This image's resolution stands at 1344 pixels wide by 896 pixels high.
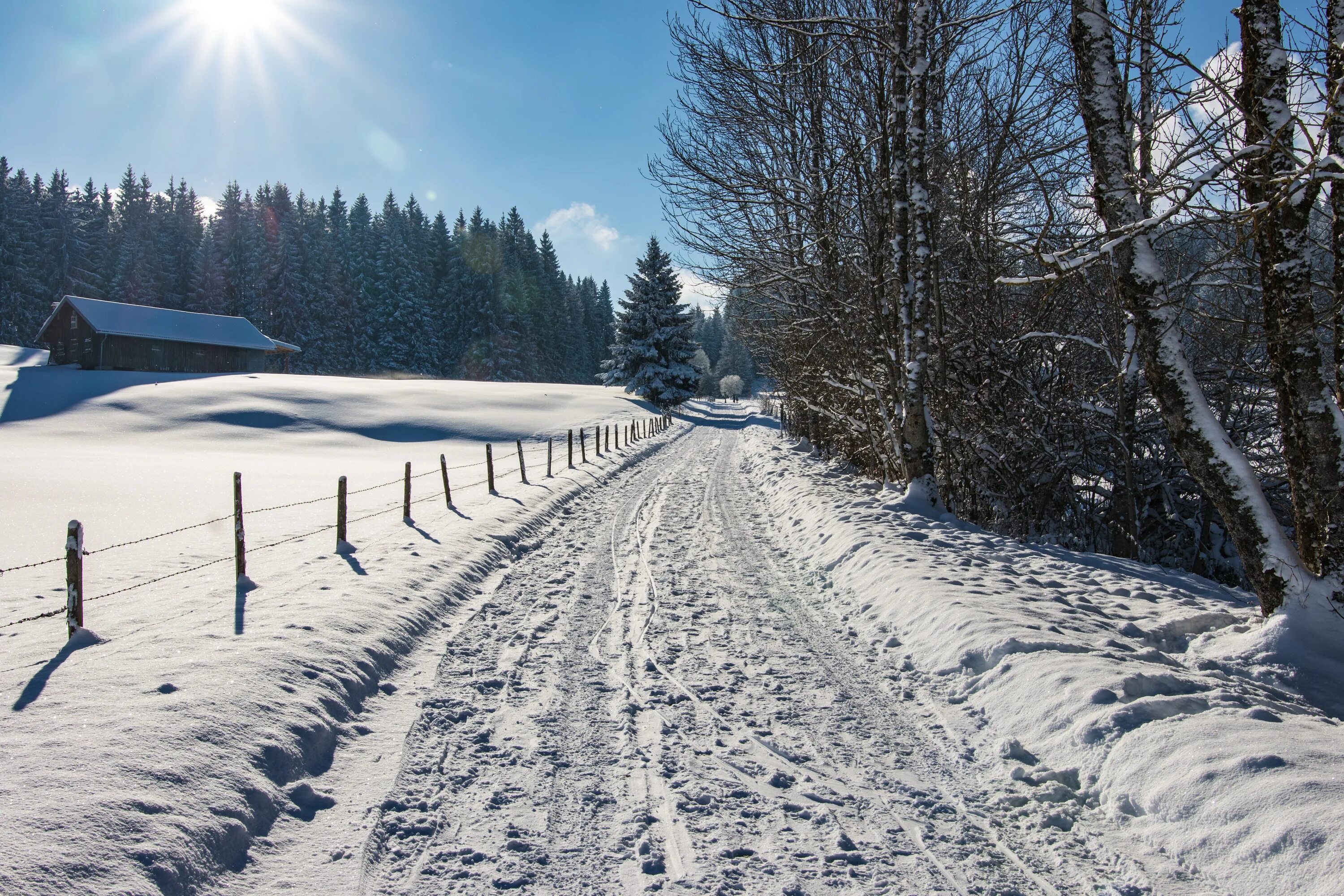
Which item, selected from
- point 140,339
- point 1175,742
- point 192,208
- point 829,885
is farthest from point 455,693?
point 192,208

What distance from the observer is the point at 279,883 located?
2.91 metres

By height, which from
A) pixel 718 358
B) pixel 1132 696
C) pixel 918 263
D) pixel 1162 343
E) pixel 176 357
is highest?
pixel 718 358

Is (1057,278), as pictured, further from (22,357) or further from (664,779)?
(22,357)

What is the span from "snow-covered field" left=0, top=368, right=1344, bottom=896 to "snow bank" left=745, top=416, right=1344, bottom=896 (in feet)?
0.07

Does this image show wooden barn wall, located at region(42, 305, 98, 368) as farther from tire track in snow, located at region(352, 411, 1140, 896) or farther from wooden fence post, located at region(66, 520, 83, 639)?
tire track in snow, located at region(352, 411, 1140, 896)

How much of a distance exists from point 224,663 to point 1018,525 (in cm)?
1084

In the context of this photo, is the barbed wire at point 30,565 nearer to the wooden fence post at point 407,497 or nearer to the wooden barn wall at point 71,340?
the wooden fence post at point 407,497

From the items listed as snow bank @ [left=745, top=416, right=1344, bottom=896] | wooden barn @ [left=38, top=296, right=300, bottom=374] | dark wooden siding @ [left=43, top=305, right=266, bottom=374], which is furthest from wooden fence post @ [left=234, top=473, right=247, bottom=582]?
dark wooden siding @ [left=43, top=305, right=266, bottom=374]

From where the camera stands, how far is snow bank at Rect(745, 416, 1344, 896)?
114 inches

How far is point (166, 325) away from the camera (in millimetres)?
43969

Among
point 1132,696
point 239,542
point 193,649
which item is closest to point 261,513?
point 239,542

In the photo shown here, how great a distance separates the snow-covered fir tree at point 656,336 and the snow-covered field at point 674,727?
3875cm

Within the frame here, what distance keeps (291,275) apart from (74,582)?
62.3 m

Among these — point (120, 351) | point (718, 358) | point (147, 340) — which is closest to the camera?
point (120, 351)
